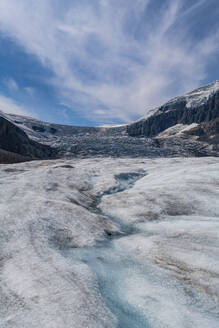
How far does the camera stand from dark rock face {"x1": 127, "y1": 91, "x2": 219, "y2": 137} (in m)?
151

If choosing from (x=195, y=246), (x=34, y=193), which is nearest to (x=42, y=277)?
(x=195, y=246)

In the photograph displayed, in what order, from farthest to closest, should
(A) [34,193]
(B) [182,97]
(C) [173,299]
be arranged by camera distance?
1. (B) [182,97]
2. (A) [34,193]
3. (C) [173,299]

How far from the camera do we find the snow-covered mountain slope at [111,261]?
393 cm

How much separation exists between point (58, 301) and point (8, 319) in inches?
32.9

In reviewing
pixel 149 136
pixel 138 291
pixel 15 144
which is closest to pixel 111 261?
pixel 138 291

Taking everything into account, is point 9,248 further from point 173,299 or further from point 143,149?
point 143,149

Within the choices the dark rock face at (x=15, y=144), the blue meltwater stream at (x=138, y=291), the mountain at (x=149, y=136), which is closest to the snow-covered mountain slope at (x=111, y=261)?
the blue meltwater stream at (x=138, y=291)

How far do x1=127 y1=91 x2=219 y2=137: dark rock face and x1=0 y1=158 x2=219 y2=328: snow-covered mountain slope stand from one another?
6178 inches

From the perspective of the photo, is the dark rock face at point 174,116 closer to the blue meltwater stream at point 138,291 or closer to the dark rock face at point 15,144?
the dark rock face at point 15,144

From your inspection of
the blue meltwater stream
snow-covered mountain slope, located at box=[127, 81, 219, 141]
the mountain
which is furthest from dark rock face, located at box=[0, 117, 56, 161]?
snow-covered mountain slope, located at box=[127, 81, 219, 141]

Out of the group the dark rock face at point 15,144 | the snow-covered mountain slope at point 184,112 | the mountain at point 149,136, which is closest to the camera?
the dark rock face at point 15,144

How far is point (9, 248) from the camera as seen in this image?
5848mm

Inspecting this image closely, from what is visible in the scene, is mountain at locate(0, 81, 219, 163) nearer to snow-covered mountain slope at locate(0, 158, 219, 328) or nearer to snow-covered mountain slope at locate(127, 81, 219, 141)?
snow-covered mountain slope at locate(127, 81, 219, 141)

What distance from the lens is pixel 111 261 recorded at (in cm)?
589
